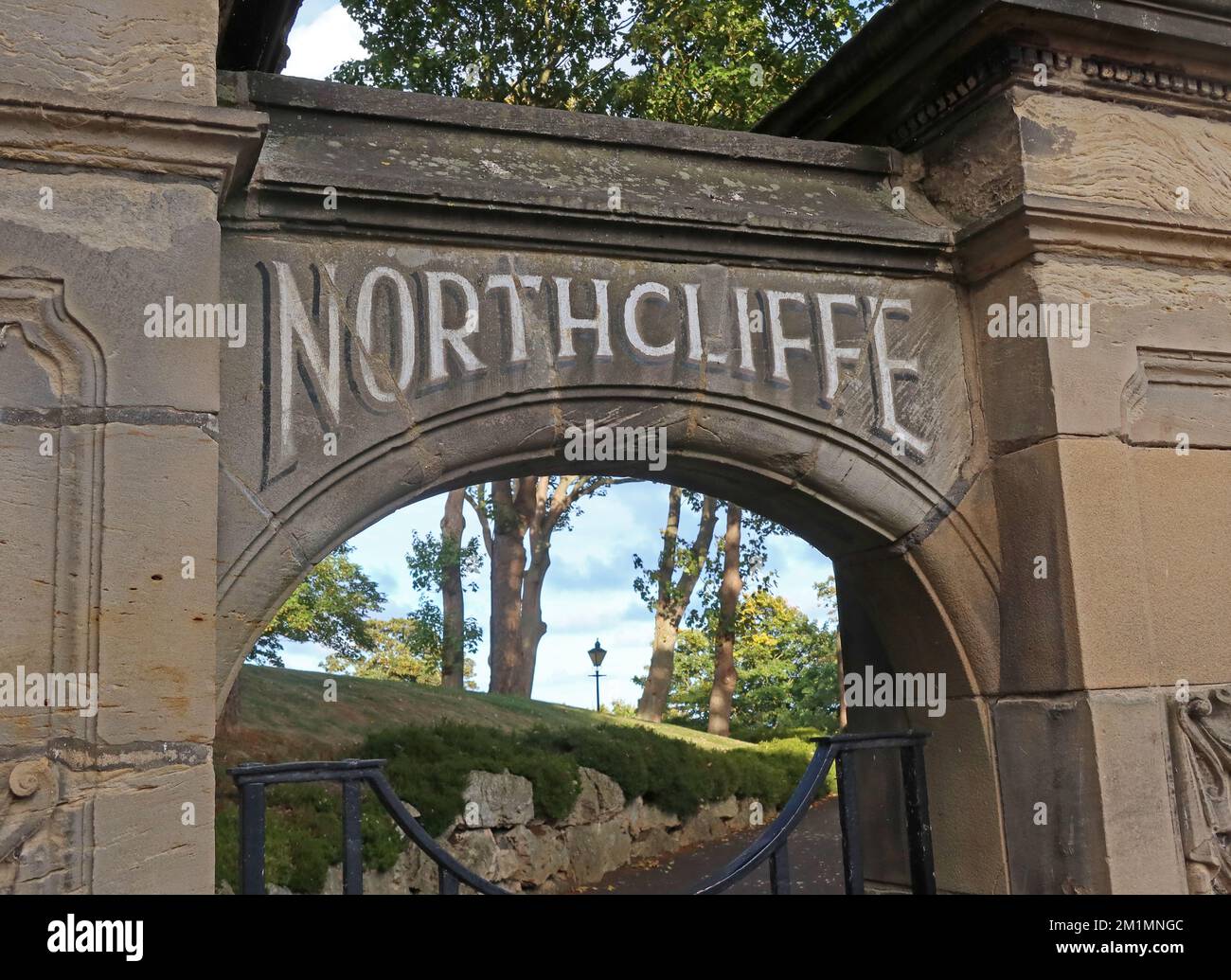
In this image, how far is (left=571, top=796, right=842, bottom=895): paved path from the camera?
32.7 feet

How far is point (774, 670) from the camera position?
24484 millimetres

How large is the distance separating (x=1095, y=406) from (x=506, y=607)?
468 inches

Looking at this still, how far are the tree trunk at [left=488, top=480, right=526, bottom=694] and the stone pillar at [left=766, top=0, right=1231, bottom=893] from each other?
11.3m

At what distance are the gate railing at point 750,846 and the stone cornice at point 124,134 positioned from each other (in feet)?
4.87

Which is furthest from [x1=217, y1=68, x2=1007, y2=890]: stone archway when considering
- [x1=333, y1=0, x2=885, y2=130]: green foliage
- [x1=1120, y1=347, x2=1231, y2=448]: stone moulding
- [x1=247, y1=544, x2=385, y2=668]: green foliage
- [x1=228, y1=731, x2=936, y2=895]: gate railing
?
[x1=247, y1=544, x2=385, y2=668]: green foliage

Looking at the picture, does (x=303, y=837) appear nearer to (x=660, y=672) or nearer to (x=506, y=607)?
(x=506, y=607)

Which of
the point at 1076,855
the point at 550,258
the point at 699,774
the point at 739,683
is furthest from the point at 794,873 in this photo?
the point at 739,683

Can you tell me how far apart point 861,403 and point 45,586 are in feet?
8.12

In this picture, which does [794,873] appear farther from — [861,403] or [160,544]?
[160,544]

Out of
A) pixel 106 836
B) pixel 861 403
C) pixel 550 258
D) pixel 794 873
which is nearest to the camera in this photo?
pixel 106 836

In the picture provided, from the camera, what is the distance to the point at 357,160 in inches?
142

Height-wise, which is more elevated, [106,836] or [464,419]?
[464,419]

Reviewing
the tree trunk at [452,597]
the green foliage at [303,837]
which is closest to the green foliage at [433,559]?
the tree trunk at [452,597]
